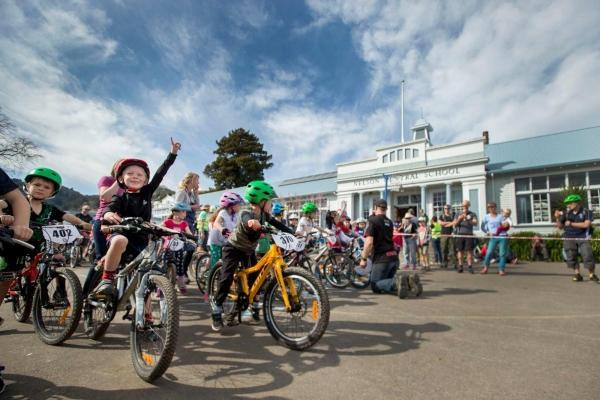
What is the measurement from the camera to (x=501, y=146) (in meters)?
19.3

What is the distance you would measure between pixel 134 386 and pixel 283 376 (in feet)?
3.65

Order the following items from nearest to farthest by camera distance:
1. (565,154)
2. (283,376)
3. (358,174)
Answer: (283,376) < (565,154) < (358,174)

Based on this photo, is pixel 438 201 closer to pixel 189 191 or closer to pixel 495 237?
pixel 495 237

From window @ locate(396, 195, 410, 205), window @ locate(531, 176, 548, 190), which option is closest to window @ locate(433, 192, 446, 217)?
window @ locate(396, 195, 410, 205)

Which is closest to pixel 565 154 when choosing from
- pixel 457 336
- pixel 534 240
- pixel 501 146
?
pixel 501 146

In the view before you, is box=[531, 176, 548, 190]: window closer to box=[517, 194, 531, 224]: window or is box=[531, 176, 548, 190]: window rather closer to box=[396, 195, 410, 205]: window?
box=[517, 194, 531, 224]: window

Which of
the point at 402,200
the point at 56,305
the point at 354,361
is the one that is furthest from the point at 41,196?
the point at 402,200

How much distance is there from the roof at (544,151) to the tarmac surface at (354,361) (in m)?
16.2

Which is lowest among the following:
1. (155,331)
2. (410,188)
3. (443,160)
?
(155,331)

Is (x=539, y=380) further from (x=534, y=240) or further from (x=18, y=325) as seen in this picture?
(x=534, y=240)

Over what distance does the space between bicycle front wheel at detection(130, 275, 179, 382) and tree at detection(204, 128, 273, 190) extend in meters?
46.4

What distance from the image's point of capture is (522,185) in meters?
18.4

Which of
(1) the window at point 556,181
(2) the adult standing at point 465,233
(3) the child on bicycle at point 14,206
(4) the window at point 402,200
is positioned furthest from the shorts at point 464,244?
(4) the window at point 402,200

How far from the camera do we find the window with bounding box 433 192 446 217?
69.6 feet
